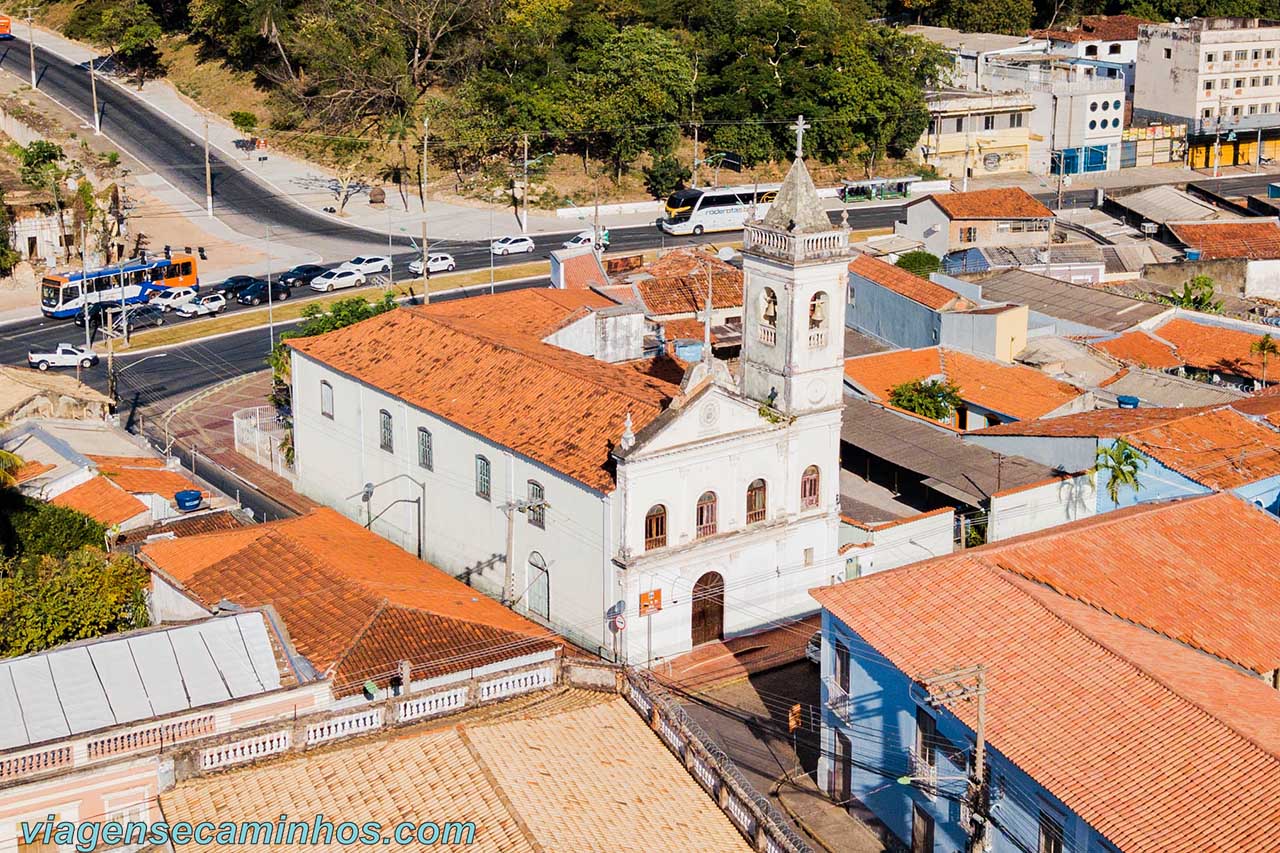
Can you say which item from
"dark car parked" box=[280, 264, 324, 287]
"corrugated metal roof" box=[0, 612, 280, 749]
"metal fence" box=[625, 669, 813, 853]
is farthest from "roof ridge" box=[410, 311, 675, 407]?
"dark car parked" box=[280, 264, 324, 287]

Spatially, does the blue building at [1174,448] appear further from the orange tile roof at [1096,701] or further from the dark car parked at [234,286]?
the dark car parked at [234,286]

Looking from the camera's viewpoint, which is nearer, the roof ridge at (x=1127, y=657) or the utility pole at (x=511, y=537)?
the roof ridge at (x=1127, y=657)

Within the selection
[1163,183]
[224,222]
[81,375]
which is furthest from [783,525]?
[1163,183]

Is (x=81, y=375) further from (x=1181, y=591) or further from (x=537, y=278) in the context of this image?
(x=1181, y=591)

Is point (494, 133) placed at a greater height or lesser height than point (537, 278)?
greater

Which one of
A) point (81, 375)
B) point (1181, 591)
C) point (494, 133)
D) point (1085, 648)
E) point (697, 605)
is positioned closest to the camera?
point (1085, 648)

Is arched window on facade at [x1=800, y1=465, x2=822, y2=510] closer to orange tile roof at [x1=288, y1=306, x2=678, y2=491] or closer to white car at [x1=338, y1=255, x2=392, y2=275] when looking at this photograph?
orange tile roof at [x1=288, y1=306, x2=678, y2=491]

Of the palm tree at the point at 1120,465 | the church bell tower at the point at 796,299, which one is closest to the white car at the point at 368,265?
the church bell tower at the point at 796,299
